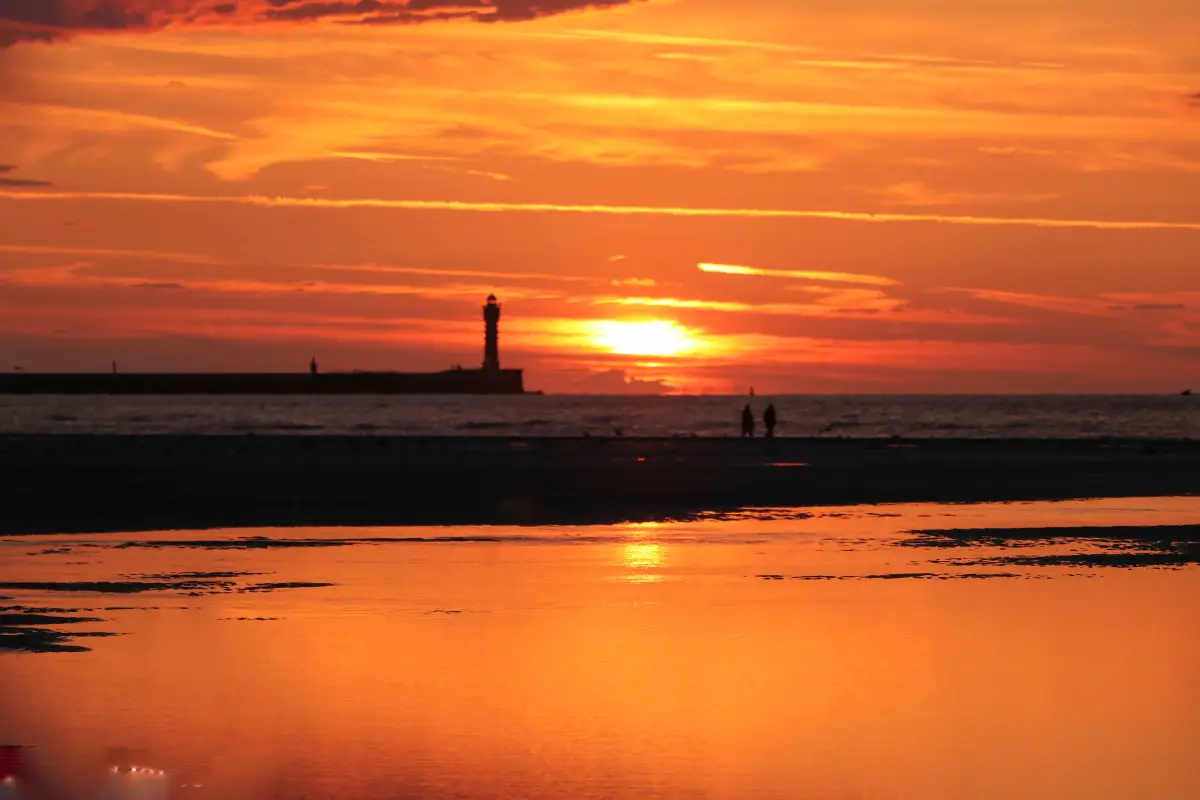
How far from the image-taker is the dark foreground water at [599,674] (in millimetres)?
10047

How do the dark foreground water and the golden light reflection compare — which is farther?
the golden light reflection

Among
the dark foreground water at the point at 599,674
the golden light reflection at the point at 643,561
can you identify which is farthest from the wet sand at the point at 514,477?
the dark foreground water at the point at 599,674

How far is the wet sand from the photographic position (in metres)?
31.5

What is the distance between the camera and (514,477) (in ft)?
143

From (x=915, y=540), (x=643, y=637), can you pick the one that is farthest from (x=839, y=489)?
(x=643, y=637)

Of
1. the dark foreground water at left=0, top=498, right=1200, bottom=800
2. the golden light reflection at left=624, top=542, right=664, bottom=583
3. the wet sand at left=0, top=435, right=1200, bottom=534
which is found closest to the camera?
the dark foreground water at left=0, top=498, right=1200, bottom=800

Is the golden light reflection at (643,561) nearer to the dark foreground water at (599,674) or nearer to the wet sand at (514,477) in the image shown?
the dark foreground water at (599,674)

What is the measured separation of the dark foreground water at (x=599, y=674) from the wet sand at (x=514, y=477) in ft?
26.7

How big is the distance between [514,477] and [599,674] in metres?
30.3

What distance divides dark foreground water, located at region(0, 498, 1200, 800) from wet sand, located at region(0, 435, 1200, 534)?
321 inches

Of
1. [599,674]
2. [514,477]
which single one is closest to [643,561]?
[599,674]

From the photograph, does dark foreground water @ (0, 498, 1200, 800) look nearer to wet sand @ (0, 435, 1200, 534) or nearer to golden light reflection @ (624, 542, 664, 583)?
golden light reflection @ (624, 542, 664, 583)

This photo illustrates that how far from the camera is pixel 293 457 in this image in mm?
55188

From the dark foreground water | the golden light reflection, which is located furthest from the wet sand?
the dark foreground water
